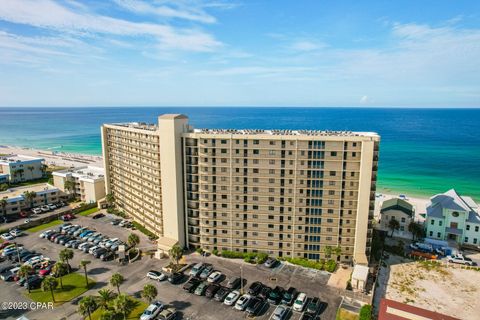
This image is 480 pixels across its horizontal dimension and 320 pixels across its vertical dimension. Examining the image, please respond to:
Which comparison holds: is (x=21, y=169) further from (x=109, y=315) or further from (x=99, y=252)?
(x=109, y=315)

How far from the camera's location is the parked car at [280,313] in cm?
4795

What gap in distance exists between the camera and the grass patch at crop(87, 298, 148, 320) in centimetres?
4890

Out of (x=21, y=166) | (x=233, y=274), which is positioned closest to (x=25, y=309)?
(x=233, y=274)

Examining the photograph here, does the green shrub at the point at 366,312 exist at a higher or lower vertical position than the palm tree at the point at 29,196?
lower

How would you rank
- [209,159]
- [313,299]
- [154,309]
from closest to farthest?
[154,309], [313,299], [209,159]

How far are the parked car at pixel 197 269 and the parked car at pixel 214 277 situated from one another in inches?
110

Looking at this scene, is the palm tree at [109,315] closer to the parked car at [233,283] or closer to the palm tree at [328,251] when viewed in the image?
the parked car at [233,283]

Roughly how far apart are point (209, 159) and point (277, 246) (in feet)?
80.7

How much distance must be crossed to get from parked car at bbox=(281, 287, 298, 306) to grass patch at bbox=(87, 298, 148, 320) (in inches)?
918

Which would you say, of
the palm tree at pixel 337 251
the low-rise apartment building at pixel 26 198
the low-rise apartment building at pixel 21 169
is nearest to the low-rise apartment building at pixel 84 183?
the low-rise apartment building at pixel 26 198

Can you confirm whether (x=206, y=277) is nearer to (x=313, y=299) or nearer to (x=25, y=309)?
(x=313, y=299)

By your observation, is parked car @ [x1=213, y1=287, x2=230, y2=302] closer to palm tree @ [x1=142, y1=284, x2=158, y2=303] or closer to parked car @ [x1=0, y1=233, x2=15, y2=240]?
palm tree @ [x1=142, y1=284, x2=158, y2=303]

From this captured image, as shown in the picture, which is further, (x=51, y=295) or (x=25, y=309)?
(x=51, y=295)

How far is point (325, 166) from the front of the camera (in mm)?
64562
